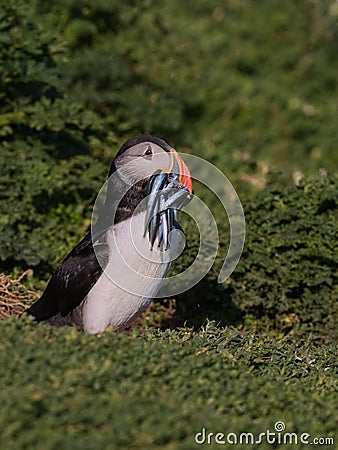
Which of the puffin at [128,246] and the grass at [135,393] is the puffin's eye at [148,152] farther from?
the grass at [135,393]

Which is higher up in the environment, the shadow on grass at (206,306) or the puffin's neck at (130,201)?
the puffin's neck at (130,201)

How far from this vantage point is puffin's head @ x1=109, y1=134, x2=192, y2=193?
5621 millimetres

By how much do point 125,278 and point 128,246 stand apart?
19 cm

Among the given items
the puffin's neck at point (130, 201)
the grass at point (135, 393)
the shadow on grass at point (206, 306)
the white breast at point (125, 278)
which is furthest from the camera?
the shadow on grass at point (206, 306)

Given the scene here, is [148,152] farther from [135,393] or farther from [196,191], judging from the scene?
[196,191]

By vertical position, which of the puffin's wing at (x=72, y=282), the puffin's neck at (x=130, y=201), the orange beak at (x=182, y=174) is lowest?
the puffin's wing at (x=72, y=282)

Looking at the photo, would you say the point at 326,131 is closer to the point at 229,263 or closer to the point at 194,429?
the point at 229,263

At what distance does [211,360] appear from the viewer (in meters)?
4.63

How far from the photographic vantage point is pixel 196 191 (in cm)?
826

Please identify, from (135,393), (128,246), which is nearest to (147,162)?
(128,246)

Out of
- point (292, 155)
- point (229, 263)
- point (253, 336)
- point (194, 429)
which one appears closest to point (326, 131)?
point (292, 155)

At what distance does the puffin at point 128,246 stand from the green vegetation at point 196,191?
0.31 metres

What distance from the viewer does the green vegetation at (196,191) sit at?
156 inches

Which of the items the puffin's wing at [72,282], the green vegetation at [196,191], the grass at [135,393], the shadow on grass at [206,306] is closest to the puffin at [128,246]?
the puffin's wing at [72,282]
